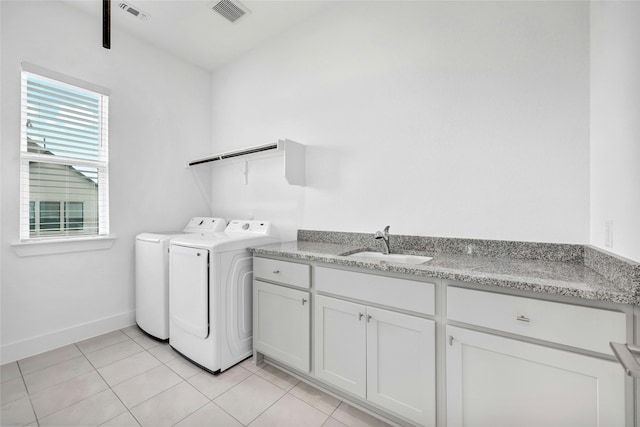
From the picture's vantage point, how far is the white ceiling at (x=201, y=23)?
91.6 inches

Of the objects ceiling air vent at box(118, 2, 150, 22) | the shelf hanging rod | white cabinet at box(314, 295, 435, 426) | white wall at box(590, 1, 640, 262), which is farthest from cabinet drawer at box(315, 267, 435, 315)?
ceiling air vent at box(118, 2, 150, 22)

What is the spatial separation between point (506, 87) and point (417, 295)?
1.38 m

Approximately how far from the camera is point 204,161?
2904 millimetres

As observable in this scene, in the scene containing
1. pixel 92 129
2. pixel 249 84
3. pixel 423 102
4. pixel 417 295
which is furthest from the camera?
pixel 249 84

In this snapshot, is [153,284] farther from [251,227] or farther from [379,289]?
[379,289]

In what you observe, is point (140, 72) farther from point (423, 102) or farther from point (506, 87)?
point (506, 87)

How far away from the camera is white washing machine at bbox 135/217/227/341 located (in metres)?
2.29

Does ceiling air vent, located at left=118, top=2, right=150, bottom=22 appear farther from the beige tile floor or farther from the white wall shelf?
the beige tile floor

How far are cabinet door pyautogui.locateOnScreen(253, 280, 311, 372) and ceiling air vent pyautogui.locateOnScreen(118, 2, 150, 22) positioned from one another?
2.62 m

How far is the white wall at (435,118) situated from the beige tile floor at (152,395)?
4.00 feet

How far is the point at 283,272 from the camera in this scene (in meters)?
1.81

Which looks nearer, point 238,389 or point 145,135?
point 238,389

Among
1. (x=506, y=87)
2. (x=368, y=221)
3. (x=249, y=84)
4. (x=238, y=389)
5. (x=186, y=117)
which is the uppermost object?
(x=249, y=84)

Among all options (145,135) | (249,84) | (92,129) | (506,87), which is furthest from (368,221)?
(92,129)
